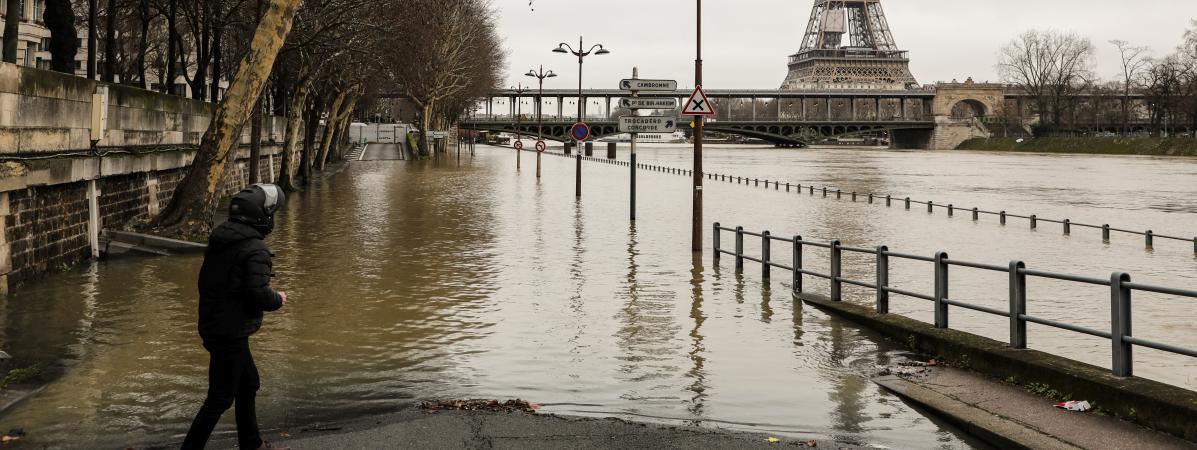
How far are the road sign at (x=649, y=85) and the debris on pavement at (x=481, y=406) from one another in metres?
15.2

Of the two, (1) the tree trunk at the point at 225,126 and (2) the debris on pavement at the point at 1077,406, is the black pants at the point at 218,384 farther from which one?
(1) the tree trunk at the point at 225,126

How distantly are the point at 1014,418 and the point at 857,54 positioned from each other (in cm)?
19061

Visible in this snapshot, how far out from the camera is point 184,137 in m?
26.4

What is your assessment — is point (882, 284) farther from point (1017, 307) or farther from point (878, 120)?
point (878, 120)

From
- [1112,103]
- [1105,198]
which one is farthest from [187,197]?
[1112,103]

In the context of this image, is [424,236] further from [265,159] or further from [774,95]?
[774,95]

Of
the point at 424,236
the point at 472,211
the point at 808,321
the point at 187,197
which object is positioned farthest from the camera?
the point at 472,211

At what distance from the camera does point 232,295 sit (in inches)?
255

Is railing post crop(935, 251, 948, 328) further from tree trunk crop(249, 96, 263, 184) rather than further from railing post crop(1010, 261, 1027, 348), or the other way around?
tree trunk crop(249, 96, 263, 184)

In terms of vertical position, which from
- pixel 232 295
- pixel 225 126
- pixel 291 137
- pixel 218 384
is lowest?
pixel 218 384

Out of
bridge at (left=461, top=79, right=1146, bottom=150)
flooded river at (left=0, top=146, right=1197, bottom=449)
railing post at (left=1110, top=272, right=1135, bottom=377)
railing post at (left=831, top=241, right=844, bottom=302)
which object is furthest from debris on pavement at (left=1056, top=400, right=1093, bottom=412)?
bridge at (left=461, top=79, right=1146, bottom=150)

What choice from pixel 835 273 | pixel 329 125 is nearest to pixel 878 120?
pixel 329 125

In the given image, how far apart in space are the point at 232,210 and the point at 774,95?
159515 millimetres

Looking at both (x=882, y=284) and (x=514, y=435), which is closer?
(x=514, y=435)
